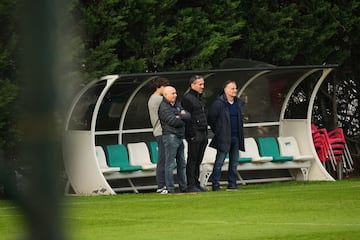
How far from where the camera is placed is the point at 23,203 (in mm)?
1362

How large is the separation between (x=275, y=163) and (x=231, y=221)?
10654 millimetres

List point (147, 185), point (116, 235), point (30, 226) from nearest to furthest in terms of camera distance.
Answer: point (30, 226), point (116, 235), point (147, 185)

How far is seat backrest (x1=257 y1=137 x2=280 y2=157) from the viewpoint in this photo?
24620 mm

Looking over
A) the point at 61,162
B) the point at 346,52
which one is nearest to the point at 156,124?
the point at 346,52

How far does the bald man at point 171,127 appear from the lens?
2027 cm

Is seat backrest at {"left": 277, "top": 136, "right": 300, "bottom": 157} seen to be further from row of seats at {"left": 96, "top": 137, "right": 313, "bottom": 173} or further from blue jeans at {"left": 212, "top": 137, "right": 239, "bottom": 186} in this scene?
blue jeans at {"left": 212, "top": 137, "right": 239, "bottom": 186}

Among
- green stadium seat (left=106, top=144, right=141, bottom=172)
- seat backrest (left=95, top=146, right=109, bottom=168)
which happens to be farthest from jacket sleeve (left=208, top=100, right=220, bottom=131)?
seat backrest (left=95, top=146, right=109, bottom=168)

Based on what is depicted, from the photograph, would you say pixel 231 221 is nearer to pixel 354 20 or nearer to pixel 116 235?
pixel 116 235

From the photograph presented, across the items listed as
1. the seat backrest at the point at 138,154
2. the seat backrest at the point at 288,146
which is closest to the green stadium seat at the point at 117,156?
the seat backrest at the point at 138,154

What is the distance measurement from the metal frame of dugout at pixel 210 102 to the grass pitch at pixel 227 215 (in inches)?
82.4

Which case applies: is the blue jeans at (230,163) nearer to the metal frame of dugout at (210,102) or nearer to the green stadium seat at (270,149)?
the metal frame of dugout at (210,102)

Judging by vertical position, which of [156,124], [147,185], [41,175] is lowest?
[147,185]

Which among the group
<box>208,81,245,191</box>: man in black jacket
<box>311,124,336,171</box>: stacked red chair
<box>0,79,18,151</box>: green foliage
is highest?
<box>0,79,18,151</box>: green foliage

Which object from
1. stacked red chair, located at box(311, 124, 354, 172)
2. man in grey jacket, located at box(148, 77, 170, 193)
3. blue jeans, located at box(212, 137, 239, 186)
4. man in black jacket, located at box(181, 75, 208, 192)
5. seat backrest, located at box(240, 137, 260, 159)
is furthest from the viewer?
stacked red chair, located at box(311, 124, 354, 172)
